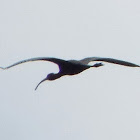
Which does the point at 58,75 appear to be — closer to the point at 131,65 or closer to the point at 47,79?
the point at 47,79

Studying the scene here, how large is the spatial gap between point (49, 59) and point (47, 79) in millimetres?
2159

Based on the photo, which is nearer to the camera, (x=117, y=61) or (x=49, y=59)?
(x=49, y=59)

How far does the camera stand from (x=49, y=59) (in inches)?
854

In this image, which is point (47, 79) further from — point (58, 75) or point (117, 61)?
point (117, 61)

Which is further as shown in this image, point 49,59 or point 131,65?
point 131,65

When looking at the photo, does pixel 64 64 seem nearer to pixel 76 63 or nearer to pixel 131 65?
pixel 76 63

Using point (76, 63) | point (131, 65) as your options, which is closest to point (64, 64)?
point (76, 63)

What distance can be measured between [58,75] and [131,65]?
7.19ft

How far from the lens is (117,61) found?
2331 cm

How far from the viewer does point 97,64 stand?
73.0ft

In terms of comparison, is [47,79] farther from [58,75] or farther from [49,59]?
[49,59]

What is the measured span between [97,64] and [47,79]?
2154mm

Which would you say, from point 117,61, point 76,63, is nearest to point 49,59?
point 76,63

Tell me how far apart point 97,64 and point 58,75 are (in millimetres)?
1752
